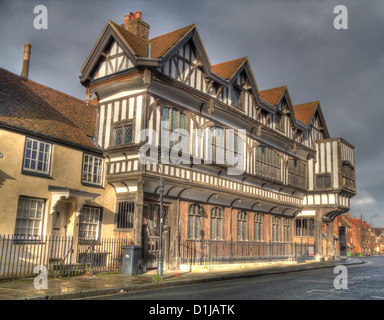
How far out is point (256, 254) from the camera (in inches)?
1027

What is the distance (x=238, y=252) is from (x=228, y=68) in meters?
11.4

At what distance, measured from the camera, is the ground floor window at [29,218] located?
600 inches

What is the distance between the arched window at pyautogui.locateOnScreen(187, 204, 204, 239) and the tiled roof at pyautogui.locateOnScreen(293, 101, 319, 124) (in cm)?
1607

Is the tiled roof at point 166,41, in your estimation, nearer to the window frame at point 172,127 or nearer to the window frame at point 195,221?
the window frame at point 172,127

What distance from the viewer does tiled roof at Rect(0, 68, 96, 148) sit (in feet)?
53.1

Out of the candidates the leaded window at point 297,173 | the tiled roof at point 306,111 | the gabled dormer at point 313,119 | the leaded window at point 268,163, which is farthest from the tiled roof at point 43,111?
the gabled dormer at point 313,119

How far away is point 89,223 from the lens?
1795 centimetres

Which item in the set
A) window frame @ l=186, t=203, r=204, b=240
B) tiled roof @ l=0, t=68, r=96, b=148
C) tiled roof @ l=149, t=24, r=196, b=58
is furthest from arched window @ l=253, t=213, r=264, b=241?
tiled roof @ l=149, t=24, r=196, b=58

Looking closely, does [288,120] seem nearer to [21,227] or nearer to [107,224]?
[107,224]

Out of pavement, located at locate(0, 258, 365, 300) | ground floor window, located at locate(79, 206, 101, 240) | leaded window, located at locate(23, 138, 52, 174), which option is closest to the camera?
→ pavement, located at locate(0, 258, 365, 300)

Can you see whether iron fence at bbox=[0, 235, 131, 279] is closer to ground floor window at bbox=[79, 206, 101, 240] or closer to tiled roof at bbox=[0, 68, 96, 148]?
ground floor window at bbox=[79, 206, 101, 240]

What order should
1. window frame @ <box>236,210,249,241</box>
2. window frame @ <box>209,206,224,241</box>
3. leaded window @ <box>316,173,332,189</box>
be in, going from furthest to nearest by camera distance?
leaded window @ <box>316,173,332,189</box> < window frame @ <box>236,210,249,241</box> < window frame @ <box>209,206,224,241</box>
